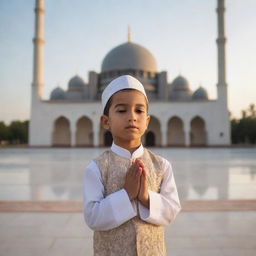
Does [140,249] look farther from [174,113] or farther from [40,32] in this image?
[40,32]

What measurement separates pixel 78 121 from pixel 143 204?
28.6 metres

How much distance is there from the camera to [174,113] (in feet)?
87.9

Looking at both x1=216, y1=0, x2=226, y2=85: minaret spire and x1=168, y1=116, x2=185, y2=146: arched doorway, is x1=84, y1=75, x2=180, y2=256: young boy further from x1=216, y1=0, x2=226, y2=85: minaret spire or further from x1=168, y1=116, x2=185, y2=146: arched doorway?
x1=168, y1=116, x2=185, y2=146: arched doorway

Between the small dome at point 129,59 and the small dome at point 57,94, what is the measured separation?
5.43 metres

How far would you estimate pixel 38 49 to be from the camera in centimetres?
2580

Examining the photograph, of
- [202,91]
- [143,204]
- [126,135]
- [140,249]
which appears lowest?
[140,249]

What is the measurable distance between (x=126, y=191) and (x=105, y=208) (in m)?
0.10

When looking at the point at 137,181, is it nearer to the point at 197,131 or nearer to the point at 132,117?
the point at 132,117

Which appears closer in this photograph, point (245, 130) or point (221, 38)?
point (221, 38)

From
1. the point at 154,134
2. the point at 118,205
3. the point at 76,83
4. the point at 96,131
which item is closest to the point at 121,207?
the point at 118,205

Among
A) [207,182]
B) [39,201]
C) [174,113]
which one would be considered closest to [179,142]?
[174,113]

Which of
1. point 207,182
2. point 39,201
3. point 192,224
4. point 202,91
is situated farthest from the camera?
point 202,91

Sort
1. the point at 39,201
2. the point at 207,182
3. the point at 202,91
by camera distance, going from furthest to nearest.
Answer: the point at 202,91 → the point at 207,182 → the point at 39,201

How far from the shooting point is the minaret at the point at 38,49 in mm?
25578
